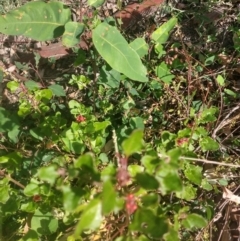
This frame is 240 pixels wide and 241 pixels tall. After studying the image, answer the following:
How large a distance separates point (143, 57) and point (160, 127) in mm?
396

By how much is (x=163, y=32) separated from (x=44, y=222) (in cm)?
114

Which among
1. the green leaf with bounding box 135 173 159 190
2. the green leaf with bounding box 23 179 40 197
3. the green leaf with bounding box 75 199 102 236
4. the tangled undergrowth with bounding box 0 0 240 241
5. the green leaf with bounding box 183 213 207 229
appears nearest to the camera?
the green leaf with bounding box 75 199 102 236

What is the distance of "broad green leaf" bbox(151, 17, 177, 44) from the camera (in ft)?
7.03

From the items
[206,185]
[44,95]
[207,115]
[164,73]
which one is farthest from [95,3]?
[206,185]

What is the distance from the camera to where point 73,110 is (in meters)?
1.92

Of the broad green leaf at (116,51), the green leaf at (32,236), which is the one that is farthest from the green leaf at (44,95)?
the green leaf at (32,236)

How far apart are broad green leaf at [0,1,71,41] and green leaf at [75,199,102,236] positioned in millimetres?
1025

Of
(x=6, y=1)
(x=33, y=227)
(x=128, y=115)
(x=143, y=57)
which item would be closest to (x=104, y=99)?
(x=128, y=115)

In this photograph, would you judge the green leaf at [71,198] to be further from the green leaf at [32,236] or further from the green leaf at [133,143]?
the green leaf at [32,236]

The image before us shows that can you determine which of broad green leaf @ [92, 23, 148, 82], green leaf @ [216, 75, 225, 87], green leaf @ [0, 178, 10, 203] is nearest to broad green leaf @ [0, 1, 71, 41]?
broad green leaf @ [92, 23, 148, 82]

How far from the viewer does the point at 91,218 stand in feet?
3.33

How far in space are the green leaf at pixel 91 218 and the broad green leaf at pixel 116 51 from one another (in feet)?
2.89

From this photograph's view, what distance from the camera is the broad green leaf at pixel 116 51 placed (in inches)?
69.6

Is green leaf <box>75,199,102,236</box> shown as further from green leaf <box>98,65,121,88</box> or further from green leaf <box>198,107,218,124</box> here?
green leaf <box>98,65,121,88</box>
